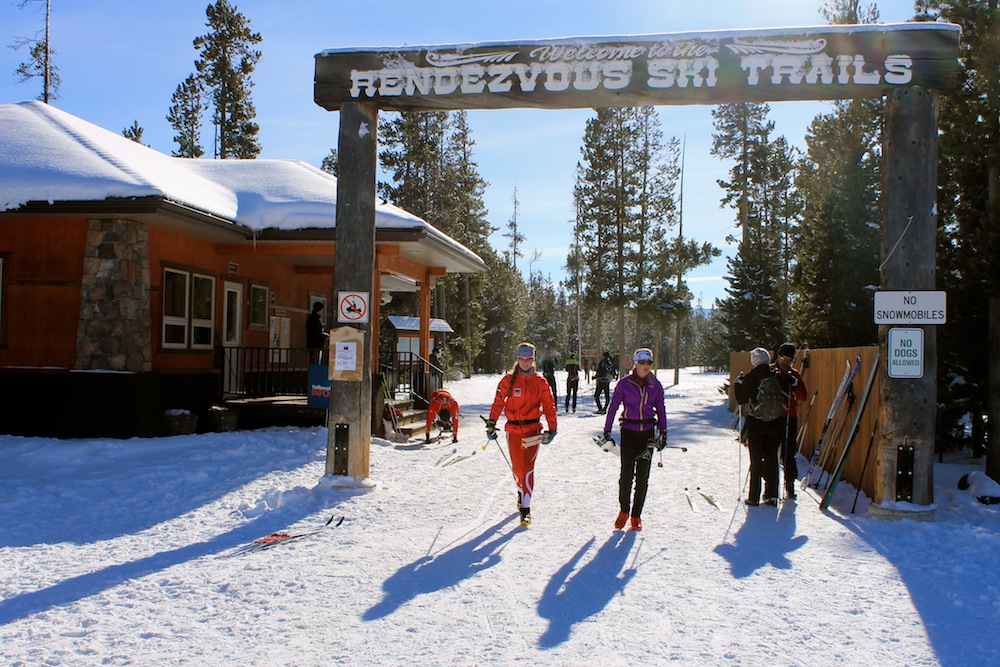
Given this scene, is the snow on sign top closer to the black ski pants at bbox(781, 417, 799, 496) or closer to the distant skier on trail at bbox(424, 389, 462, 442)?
the black ski pants at bbox(781, 417, 799, 496)

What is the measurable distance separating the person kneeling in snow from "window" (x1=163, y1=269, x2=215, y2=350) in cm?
1205

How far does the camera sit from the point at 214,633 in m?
4.68

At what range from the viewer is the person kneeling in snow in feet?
29.7

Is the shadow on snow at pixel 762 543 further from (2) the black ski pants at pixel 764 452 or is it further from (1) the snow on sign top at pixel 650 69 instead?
(1) the snow on sign top at pixel 650 69

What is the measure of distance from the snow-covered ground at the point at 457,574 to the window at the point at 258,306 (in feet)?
20.8

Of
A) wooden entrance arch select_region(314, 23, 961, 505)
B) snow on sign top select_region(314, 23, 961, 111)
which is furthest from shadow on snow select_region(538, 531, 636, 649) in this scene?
snow on sign top select_region(314, 23, 961, 111)

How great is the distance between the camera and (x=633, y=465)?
25.1ft

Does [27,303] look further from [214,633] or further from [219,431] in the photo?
[214,633]

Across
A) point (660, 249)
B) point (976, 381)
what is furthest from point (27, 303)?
point (660, 249)

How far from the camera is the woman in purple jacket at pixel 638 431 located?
24.9 ft

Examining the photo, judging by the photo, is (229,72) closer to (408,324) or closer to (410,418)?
(408,324)

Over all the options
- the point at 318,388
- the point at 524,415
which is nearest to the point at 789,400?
the point at 524,415

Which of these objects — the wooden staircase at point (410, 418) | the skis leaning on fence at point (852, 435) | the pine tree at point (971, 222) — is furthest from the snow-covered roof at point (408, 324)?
the skis leaning on fence at point (852, 435)

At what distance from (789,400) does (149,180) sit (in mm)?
9414
